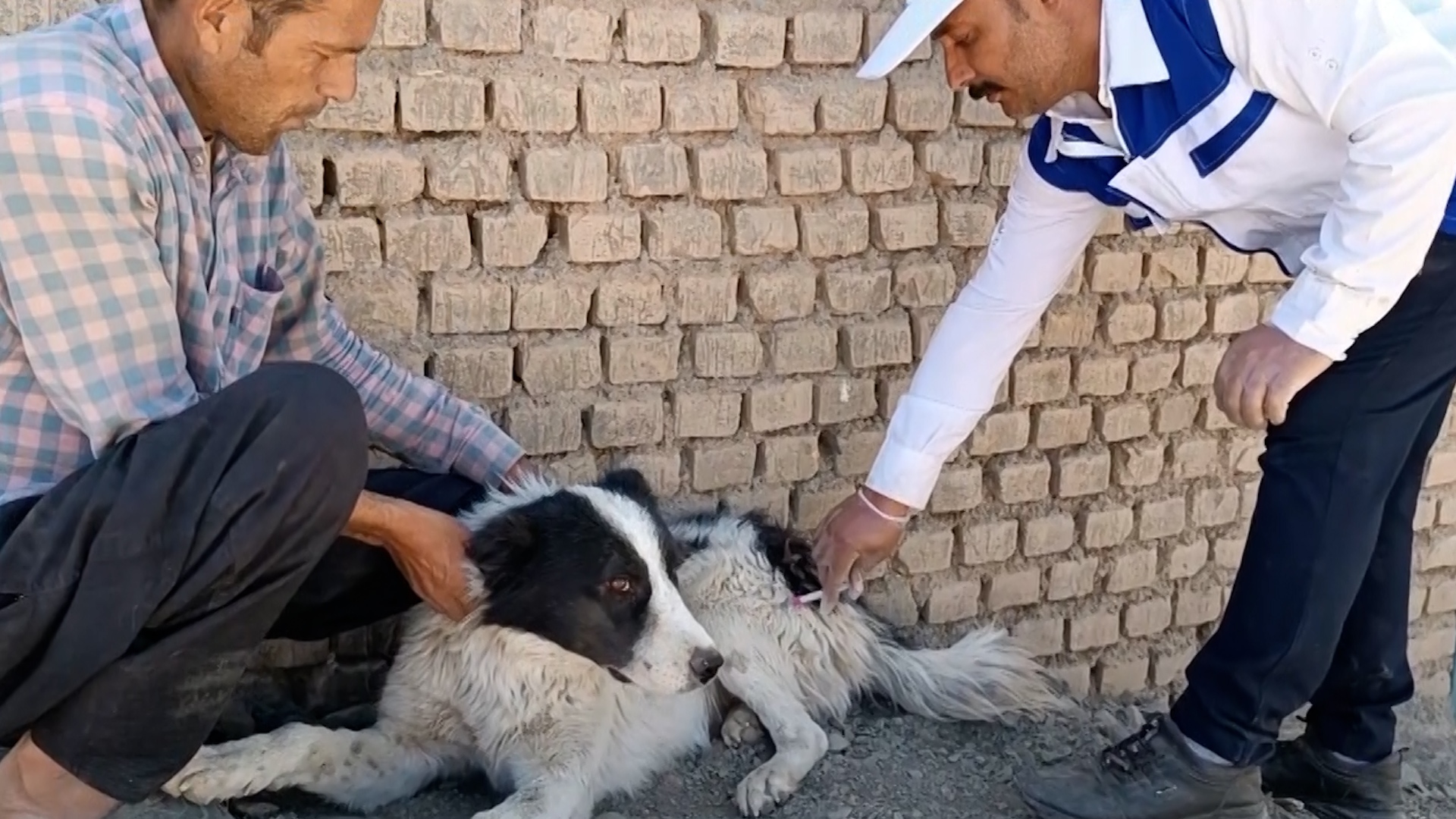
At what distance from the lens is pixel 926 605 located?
4371mm

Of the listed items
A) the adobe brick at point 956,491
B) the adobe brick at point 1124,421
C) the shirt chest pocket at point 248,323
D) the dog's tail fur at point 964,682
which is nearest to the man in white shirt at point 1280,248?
the dog's tail fur at point 964,682

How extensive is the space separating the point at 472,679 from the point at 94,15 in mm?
1594

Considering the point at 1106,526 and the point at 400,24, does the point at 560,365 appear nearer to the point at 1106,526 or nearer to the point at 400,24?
the point at 400,24

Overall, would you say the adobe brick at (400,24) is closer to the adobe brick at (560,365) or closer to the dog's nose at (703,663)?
the adobe brick at (560,365)

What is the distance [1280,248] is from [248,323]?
2.07 metres

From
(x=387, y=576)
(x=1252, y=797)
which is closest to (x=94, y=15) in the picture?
(x=387, y=576)

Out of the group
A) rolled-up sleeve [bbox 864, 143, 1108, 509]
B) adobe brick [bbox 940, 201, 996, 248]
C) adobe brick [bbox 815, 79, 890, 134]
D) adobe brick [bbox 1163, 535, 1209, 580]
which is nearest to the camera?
rolled-up sleeve [bbox 864, 143, 1108, 509]

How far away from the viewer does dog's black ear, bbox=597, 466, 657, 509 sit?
11.2 feet

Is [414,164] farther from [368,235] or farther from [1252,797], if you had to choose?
[1252,797]

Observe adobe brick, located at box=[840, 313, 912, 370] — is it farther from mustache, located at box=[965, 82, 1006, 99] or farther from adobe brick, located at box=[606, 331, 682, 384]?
mustache, located at box=[965, 82, 1006, 99]

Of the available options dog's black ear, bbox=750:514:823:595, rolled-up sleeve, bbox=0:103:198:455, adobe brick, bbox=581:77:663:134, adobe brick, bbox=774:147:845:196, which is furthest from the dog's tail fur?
rolled-up sleeve, bbox=0:103:198:455

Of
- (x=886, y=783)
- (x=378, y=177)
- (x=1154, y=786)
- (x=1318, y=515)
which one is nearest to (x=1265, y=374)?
(x=1318, y=515)

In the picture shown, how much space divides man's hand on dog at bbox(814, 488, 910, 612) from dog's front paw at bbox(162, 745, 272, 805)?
1328 millimetres

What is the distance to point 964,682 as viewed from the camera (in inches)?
150
